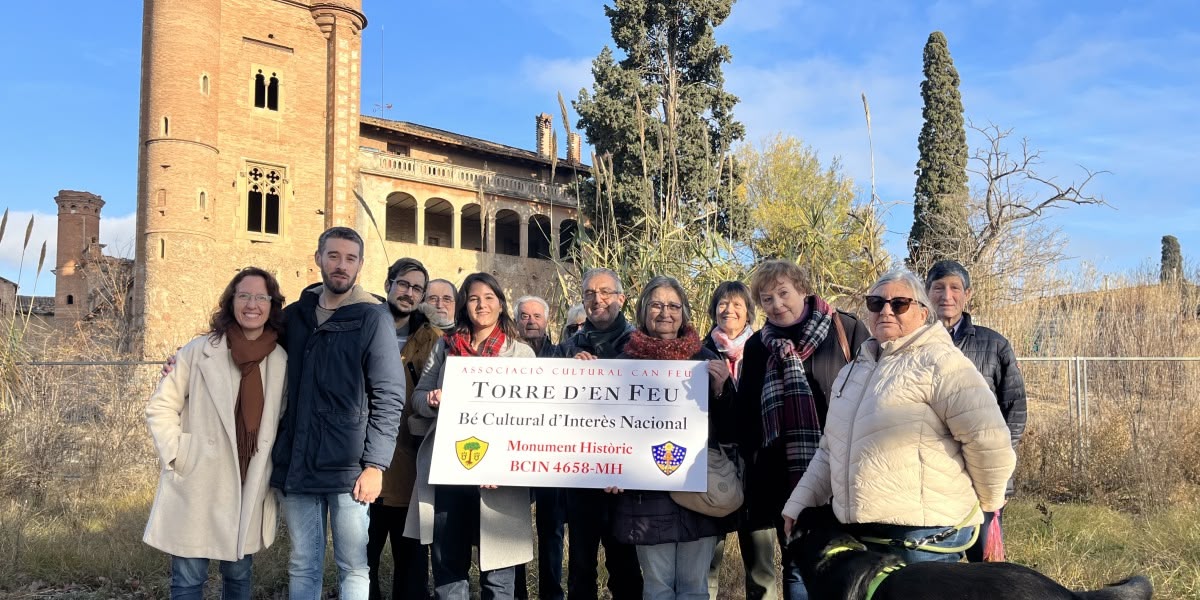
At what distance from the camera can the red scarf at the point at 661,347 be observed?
13.1ft

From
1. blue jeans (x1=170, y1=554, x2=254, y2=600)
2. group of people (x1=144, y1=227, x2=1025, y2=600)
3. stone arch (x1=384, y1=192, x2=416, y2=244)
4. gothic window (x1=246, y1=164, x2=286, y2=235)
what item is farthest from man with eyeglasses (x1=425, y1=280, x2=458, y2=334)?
stone arch (x1=384, y1=192, x2=416, y2=244)

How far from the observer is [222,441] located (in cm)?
376

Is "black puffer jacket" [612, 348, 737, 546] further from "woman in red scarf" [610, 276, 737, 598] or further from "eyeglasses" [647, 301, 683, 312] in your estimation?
"eyeglasses" [647, 301, 683, 312]

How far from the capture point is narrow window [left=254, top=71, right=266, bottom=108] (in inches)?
1271

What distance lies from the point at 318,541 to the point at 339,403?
0.69 metres

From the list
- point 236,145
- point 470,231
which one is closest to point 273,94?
point 236,145

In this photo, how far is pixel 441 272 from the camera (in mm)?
35469

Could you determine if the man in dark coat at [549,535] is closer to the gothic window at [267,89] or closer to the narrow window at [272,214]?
the narrow window at [272,214]

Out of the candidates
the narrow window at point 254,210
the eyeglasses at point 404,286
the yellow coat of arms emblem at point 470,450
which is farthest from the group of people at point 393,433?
the narrow window at point 254,210

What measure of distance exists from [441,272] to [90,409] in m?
27.0

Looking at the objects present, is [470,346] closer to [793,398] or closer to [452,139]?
[793,398]

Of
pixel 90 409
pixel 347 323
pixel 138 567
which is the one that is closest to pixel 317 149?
pixel 90 409

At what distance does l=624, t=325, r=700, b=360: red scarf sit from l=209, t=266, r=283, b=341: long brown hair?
178 cm

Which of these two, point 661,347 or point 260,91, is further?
point 260,91
